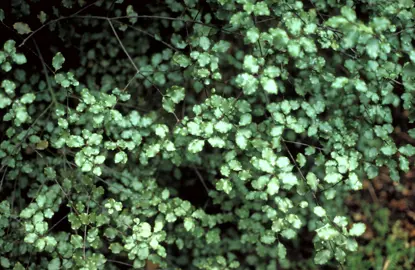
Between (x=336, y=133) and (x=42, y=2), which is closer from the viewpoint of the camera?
(x=336, y=133)

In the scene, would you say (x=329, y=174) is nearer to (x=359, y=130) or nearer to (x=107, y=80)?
(x=359, y=130)

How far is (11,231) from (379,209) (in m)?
2.48

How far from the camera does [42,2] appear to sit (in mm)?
2082

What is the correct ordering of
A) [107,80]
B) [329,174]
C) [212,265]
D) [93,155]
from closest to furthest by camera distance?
1. [329,174]
2. [93,155]
3. [212,265]
4. [107,80]

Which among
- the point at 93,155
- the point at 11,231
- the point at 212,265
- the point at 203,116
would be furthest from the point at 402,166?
the point at 11,231

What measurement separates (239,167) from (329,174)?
320 mm

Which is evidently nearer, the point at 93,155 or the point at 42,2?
the point at 93,155

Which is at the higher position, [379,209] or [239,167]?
[239,167]

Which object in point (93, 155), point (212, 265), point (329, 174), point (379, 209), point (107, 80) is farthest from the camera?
point (379, 209)

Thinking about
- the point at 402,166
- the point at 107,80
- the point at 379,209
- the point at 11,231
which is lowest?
the point at 379,209

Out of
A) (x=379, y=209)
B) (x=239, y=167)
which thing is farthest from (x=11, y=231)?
(x=379, y=209)

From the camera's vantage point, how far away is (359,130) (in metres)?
1.86

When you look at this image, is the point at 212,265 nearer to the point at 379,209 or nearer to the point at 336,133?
the point at 336,133

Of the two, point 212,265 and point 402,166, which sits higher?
point 402,166
